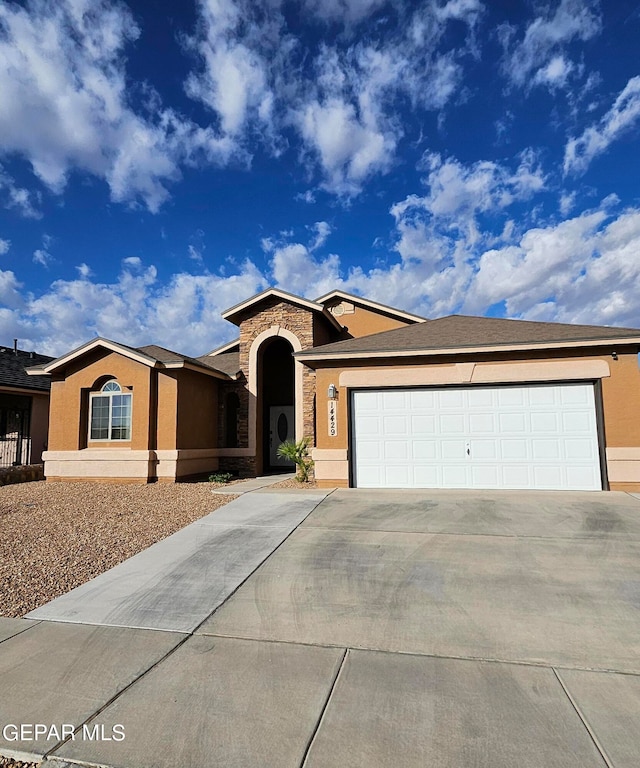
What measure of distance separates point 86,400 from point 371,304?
426 inches

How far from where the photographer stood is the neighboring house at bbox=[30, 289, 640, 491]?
1045 centimetres

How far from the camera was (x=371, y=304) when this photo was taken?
1877cm

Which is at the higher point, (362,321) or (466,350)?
(362,321)

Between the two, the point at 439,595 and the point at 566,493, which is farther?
the point at 566,493

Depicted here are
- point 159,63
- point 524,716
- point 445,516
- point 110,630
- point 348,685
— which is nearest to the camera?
point 524,716

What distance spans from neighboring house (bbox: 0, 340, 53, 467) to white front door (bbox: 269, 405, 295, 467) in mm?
9371

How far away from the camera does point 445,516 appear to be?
8.22 metres

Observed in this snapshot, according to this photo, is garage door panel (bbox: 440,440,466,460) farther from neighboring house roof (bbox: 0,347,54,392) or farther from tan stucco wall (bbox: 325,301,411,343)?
neighboring house roof (bbox: 0,347,54,392)

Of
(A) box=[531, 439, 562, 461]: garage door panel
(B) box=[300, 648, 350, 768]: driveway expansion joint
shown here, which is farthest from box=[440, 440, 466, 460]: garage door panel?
(B) box=[300, 648, 350, 768]: driveway expansion joint

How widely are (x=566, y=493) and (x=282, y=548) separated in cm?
670

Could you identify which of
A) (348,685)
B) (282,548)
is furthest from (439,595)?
(282,548)

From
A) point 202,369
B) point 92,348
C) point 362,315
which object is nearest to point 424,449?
point 202,369

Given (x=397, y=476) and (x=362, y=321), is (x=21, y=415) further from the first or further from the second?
(x=397, y=476)

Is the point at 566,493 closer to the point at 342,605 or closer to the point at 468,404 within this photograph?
the point at 468,404
